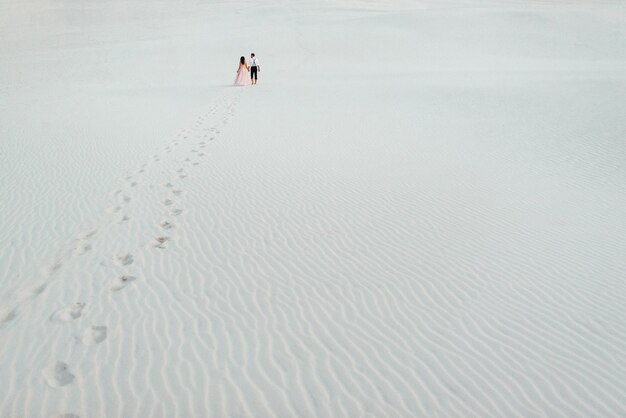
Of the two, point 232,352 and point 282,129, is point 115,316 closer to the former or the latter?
point 232,352

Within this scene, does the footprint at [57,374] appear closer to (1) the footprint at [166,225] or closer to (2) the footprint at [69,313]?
(2) the footprint at [69,313]

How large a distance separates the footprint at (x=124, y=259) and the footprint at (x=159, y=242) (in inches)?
14.4

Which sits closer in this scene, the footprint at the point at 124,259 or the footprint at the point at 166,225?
the footprint at the point at 124,259

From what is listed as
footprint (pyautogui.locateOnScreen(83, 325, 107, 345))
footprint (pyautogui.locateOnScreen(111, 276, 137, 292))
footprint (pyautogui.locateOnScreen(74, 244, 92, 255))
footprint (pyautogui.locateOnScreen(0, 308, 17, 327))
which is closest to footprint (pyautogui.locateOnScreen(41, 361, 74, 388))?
footprint (pyautogui.locateOnScreen(83, 325, 107, 345))

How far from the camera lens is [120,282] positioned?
5.09 meters

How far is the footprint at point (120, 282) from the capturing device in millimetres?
4976

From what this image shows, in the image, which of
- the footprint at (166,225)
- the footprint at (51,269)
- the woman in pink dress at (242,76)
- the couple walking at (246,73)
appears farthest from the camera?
the woman in pink dress at (242,76)

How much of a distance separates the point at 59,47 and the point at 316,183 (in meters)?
34.3

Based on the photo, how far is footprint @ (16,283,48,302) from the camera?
481cm

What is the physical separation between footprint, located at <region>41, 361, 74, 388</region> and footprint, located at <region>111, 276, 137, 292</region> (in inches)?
46.8

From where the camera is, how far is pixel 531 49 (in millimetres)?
31266

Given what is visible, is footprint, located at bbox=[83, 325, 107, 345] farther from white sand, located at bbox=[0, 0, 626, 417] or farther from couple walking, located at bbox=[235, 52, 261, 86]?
couple walking, located at bbox=[235, 52, 261, 86]

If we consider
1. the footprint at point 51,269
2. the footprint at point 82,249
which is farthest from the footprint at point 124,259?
the footprint at point 51,269

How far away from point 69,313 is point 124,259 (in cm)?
114
